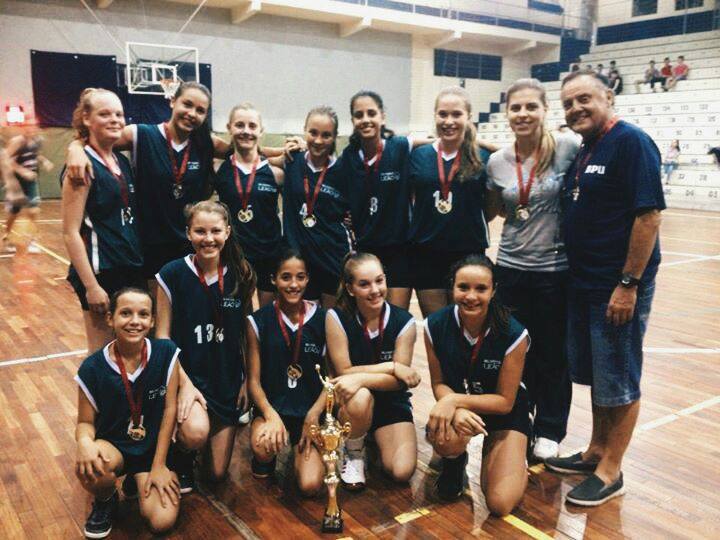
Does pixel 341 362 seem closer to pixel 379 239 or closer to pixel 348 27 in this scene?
pixel 379 239

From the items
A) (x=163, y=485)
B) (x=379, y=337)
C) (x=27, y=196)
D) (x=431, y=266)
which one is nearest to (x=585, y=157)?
(x=431, y=266)

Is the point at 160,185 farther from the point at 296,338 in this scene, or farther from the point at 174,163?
the point at 296,338

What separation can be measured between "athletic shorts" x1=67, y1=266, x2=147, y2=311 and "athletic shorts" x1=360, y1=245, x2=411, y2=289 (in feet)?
3.68

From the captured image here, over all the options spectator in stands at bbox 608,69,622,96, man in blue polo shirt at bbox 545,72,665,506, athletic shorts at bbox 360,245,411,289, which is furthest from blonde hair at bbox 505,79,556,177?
spectator in stands at bbox 608,69,622,96

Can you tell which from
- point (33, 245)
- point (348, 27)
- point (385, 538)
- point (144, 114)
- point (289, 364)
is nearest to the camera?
point (385, 538)

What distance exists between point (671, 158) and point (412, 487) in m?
14.0

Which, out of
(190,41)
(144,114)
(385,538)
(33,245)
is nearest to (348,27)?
(190,41)

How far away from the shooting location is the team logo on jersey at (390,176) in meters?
3.01

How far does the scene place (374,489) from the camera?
2.59 metres

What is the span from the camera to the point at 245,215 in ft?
9.98

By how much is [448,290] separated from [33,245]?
733 cm

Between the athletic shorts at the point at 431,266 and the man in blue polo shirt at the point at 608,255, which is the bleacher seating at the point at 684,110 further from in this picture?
the man in blue polo shirt at the point at 608,255

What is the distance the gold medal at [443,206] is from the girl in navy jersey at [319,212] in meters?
0.47

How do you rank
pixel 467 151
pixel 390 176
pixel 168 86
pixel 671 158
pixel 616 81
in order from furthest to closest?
pixel 616 81 → pixel 671 158 → pixel 168 86 → pixel 390 176 → pixel 467 151
